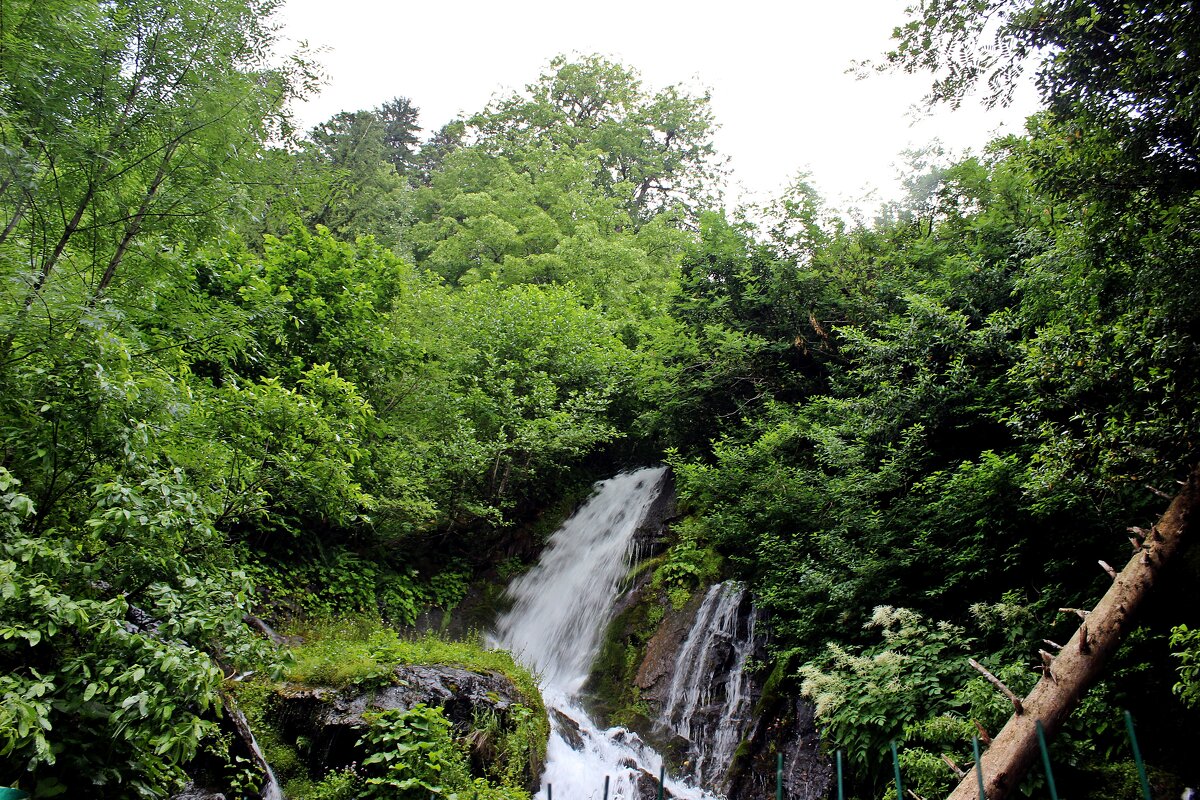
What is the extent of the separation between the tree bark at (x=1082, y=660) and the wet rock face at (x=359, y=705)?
4.63 meters

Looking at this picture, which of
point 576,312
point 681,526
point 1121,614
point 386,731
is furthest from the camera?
point 576,312

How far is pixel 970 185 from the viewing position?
42.9 ft

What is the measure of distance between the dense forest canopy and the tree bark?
1.45ft

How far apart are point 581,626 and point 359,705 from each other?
5263 millimetres

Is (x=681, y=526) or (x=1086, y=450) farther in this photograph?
(x=681, y=526)

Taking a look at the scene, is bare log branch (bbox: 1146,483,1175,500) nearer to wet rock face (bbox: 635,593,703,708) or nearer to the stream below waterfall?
the stream below waterfall

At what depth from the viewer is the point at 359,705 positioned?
21.0ft

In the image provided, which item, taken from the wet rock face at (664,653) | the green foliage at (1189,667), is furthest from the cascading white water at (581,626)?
the green foliage at (1189,667)

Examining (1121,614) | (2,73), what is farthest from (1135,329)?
(2,73)

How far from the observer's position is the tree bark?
453cm

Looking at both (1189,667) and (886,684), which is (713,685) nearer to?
(886,684)

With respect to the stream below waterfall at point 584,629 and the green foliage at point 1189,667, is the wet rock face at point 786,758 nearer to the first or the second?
the stream below waterfall at point 584,629

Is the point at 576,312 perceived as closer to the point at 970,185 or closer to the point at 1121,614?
the point at 970,185

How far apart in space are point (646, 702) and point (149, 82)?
8.87 metres
